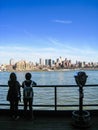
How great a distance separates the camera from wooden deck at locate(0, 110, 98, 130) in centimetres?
644

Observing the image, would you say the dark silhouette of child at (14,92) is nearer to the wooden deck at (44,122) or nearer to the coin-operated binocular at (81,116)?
the wooden deck at (44,122)

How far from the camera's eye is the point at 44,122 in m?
6.96

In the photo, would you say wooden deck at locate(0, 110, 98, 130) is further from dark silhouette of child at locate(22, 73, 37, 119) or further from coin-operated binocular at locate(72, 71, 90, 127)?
dark silhouette of child at locate(22, 73, 37, 119)

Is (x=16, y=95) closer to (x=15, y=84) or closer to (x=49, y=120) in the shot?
(x=15, y=84)

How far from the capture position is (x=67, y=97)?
23859mm

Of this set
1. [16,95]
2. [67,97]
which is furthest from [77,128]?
[67,97]

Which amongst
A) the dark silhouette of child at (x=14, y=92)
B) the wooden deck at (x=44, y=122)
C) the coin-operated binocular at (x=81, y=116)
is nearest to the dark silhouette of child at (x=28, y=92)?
the dark silhouette of child at (x=14, y=92)

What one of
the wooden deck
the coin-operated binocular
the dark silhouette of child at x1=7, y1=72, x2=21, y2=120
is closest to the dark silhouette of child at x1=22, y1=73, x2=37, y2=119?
the dark silhouette of child at x1=7, y1=72, x2=21, y2=120

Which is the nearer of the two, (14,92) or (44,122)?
(44,122)

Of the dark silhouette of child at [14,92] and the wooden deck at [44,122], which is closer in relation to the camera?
the wooden deck at [44,122]

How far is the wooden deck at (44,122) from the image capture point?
6441mm

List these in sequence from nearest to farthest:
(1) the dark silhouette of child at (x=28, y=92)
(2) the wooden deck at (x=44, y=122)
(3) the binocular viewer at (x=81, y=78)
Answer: (2) the wooden deck at (x=44, y=122) → (3) the binocular viewer at (x=81, y=78) → (1) the dark silhouette of child at (x=28, y=92)

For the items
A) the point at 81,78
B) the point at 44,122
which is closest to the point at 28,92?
the point at 44,122

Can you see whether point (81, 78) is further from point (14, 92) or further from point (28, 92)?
point (14, 92)
